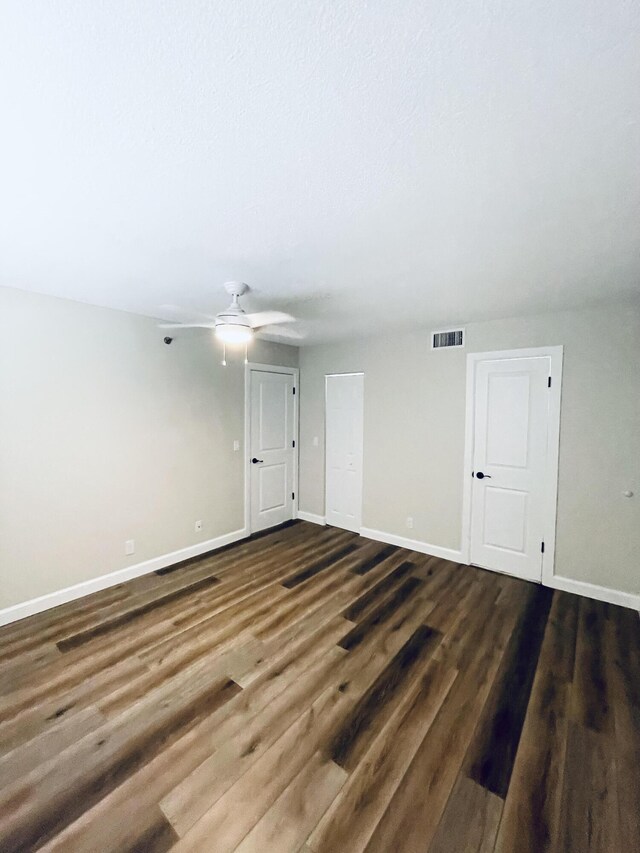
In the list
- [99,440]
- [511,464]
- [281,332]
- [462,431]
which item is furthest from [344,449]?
[99,440]

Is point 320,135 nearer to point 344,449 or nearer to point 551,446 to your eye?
point 551,446

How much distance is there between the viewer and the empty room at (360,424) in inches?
38.4

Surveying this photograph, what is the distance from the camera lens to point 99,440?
3.17 meters

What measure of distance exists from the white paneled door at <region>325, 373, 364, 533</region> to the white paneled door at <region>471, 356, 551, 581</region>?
4.76 feet

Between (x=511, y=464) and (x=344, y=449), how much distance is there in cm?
204

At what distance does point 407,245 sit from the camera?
193cm

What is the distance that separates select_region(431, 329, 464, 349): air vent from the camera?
148 inches

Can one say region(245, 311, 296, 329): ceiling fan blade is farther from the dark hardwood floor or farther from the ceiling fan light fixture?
the dark hardwood floor

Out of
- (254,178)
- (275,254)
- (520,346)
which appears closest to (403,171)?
(254,178)

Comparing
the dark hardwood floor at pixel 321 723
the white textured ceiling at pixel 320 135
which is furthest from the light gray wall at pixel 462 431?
the white textured ceiling at pixel 320 135

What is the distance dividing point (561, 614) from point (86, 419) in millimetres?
4335

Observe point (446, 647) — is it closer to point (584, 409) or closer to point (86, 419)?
point (584, 409)

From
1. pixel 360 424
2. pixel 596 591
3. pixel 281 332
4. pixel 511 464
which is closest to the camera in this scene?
pixel 596 591

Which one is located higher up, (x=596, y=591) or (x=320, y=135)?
(x=320, y=135)
